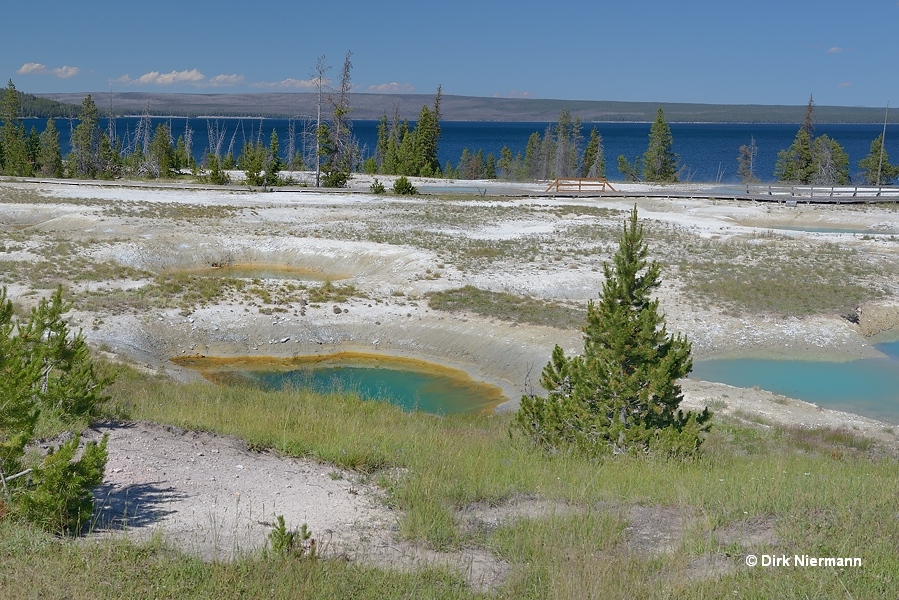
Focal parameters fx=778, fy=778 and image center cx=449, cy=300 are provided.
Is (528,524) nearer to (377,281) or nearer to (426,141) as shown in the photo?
(377,281)

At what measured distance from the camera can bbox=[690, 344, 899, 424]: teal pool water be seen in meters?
20.2

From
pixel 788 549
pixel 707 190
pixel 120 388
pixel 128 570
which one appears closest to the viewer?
pixel 128 570

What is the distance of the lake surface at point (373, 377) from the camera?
66.5ft

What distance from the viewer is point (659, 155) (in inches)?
4050

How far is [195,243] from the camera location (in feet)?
Answer: 116

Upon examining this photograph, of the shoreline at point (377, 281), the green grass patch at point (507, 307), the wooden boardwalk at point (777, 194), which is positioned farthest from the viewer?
the wooden boardwalk at point (777, 194)

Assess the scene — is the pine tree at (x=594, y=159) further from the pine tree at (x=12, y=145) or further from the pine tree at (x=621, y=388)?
the pine tree at (x=621, y=388)

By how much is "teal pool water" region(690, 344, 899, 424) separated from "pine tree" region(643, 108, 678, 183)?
80.0m

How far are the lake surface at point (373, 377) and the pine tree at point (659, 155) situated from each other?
8392 cm

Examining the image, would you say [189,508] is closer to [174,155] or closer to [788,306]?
[788,306]

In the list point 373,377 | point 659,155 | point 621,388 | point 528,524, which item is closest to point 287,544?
point 528,524

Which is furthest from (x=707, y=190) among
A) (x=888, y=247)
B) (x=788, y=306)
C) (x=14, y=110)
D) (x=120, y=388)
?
(x=14, y=110)

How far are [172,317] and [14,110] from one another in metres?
79.8

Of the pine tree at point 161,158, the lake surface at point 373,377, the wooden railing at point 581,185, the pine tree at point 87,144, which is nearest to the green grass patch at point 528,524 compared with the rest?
the lake surface at point 373,377
